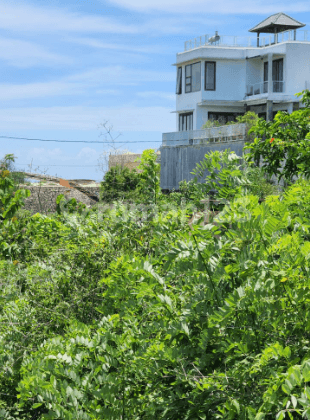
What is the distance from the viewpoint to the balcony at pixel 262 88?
35.9m

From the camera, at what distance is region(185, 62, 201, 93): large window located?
37781 mm

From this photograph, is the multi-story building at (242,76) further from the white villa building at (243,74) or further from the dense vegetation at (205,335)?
the dense vegetation at (205,335)

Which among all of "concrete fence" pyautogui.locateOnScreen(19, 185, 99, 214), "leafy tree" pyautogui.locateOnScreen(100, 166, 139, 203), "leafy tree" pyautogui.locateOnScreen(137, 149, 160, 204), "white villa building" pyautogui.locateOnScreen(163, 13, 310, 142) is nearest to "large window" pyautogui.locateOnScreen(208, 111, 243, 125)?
"white villa building" pyautogui.locateOnScreen(163, 13, 310, 142)

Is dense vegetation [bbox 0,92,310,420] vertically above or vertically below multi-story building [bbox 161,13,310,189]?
below

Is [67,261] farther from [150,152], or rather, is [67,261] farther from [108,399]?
[150,152]

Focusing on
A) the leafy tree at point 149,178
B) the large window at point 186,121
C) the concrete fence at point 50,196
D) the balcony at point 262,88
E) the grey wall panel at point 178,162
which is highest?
the balcony at point 262,88

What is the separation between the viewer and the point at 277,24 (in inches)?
1483

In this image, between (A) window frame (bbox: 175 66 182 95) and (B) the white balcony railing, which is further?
(A) window frame (bbox: 175 66 182 95)

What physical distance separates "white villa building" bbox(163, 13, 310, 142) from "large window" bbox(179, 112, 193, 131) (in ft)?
0.25

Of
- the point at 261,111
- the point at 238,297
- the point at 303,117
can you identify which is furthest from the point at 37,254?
the point at 261,111

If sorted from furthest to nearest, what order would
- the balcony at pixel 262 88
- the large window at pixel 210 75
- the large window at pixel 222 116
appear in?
the large window at pixel 222 116
the large window at pixel 210 75
the balcony at pixel 262 88

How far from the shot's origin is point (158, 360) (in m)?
2.64

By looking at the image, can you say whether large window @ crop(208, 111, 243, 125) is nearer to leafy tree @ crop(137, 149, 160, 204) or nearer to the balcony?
the balcony

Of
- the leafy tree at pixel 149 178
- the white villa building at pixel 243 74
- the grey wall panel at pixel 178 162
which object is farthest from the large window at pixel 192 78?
the leafy tree at pixel 149 178
